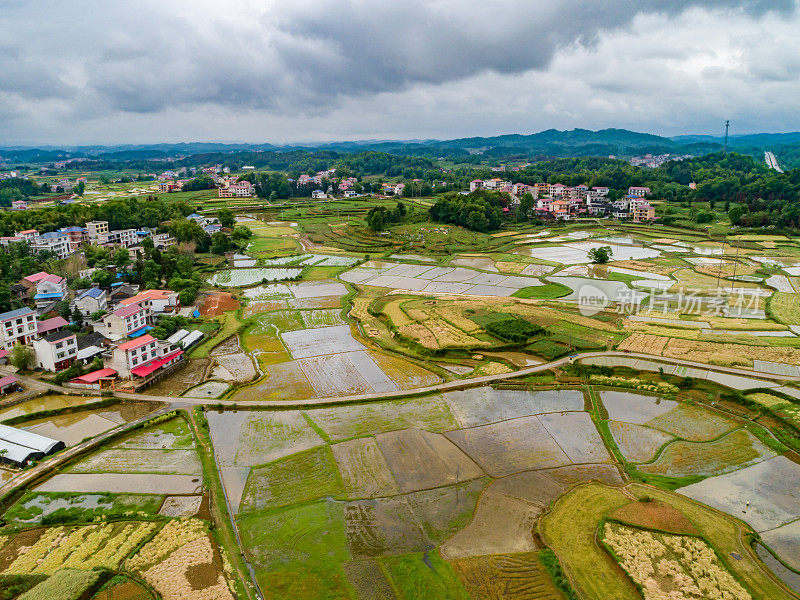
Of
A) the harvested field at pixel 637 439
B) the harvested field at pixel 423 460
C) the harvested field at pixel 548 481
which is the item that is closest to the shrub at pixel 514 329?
the harvested field at pixel 637 439

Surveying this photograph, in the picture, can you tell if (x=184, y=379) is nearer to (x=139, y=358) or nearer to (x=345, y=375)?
(x=139, y=358)

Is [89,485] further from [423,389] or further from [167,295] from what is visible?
[167,295]

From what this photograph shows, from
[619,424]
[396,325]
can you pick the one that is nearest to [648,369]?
[619,424]

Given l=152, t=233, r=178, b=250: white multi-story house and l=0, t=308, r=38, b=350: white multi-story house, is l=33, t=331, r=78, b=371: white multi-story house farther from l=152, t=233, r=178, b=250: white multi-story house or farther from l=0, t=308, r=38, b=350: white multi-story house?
l=152, t=233, r=178, b=250: white multi-story house

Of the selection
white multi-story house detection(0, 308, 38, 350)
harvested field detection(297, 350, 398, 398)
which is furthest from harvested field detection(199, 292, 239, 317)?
harvested field detection(297, 350, 398, 398)

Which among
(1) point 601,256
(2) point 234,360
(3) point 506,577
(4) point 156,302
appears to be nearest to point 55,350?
(4) point 156,302

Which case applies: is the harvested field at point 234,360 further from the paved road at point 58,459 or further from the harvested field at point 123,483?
the harvested field at point 123,483

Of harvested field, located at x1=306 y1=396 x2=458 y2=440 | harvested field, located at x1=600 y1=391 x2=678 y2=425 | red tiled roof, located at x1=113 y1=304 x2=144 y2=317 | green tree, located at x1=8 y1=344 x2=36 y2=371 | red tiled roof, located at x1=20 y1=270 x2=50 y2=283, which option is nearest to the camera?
harvested field, located at x1=306 y1=396 x2=458 y2=440
